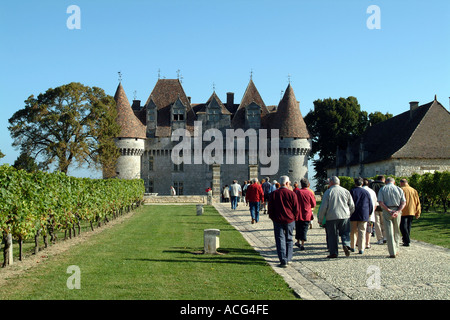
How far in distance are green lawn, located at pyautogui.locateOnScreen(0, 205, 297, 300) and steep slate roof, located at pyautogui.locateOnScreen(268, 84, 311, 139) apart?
3673 centimetres

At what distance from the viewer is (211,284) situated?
304 inches

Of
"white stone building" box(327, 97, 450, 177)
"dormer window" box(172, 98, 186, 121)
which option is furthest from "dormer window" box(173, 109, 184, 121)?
"white stone building" box(327, 97, 450, 177)

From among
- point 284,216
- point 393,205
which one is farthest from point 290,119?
point 284,216

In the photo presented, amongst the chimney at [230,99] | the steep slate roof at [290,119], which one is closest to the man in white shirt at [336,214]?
the steep slate roof at [290,119]

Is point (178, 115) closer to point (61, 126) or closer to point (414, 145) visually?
point (61, 126)

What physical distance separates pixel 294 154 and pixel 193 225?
106 ft

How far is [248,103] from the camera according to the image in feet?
174

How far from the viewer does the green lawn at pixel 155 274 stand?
23.2 feet

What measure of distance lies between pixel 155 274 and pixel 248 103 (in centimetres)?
4552

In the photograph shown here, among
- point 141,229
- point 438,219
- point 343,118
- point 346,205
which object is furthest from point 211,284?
point 343,118

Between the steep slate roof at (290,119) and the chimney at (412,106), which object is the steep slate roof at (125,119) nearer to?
the steep slate roof at (290,119)

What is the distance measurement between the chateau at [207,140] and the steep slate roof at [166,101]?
0.11m

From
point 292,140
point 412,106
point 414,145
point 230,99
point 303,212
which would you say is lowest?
point 303,212
